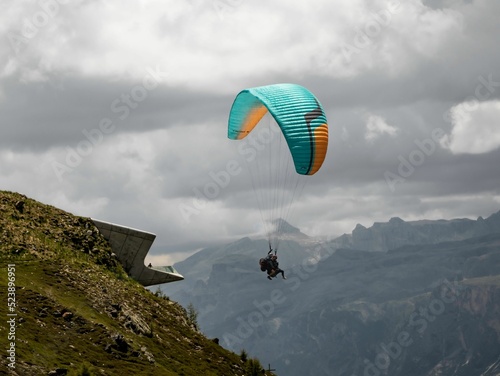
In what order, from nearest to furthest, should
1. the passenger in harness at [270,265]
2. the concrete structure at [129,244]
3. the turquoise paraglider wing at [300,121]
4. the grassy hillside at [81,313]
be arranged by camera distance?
1. the grassy hillside at [81,313]
2. the turquoise paraglider wing at [300,121]
3. the passenger in harness at [270,265]
4. the concrete structure at [129,244]

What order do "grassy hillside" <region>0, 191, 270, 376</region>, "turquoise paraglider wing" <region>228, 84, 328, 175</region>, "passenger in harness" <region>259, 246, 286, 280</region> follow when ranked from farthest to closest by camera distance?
"passenger in harness" <region>259, 246, 286, 280</region>, "turquoise paraglider wing" <region>228, 84, 328, 175</region>, "grassy hillside" <region>0, 191, 270, 376</region>

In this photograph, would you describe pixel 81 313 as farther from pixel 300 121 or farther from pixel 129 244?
pixel 300 121

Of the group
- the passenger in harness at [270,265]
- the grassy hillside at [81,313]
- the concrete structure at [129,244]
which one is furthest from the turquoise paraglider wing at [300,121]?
the concrete structure at [129,244]

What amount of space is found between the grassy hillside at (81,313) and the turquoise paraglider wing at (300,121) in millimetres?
17550

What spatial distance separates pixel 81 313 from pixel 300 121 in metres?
24.0

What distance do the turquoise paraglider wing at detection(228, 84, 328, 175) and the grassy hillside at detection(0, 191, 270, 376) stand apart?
1755cm

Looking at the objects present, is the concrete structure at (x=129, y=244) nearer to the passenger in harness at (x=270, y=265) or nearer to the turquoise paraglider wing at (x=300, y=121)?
the passenger in harness at (x=270, y=265)

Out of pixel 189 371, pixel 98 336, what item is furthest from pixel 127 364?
pixel 189 371

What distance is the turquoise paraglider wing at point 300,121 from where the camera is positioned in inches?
2788

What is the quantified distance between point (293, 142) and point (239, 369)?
19402 millimetres

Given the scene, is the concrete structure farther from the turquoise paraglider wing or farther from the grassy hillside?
the turquoise paraglider wing

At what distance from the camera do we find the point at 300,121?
71.1m

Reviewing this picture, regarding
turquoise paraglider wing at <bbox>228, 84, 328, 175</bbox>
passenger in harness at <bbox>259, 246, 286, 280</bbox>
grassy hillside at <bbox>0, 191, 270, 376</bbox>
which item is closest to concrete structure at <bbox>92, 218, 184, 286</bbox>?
grassy hillside at <bbox>0, 191, 270, 376</bbox>

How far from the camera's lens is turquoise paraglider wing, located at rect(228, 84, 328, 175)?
70.8 m
